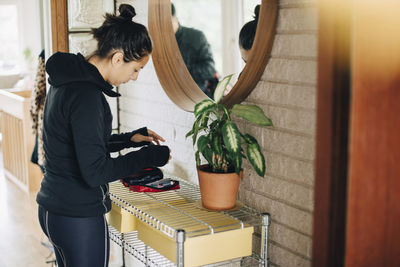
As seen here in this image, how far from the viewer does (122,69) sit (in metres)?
1.82

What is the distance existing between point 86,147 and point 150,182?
53 cm

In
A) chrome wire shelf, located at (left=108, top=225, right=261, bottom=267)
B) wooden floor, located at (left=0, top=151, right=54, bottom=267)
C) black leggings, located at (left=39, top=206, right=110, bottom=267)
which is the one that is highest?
black leggings, located at (left=39, top=206, right=110, bottom=267)

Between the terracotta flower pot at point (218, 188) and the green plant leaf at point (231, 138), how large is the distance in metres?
0.15

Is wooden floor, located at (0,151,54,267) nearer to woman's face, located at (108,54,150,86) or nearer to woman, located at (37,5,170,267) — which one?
woman, located at (37,5,170,267)

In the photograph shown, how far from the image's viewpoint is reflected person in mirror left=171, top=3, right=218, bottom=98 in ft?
12.4

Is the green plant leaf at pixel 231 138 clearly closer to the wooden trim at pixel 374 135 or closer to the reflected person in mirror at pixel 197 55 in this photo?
the wooden trim at pixel 374 135

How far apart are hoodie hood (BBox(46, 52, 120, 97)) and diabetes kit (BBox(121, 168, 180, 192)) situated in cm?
47

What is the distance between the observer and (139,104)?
2.77 metres

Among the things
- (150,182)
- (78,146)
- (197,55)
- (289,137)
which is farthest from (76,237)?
(197,55)

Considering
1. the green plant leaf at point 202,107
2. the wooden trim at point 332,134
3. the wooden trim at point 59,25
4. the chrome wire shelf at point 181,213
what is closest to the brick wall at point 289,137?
the chrome wire shelf at point 181,213

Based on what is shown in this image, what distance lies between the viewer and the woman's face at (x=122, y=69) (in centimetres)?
180

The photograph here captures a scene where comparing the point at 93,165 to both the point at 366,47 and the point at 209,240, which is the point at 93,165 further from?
the point at 366,47

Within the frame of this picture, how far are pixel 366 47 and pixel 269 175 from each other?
83cm

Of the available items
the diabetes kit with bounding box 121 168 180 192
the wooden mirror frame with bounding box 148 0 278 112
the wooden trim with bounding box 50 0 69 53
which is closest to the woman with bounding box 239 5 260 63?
the wooden mirror frame with bounding box 148 0 278 112
